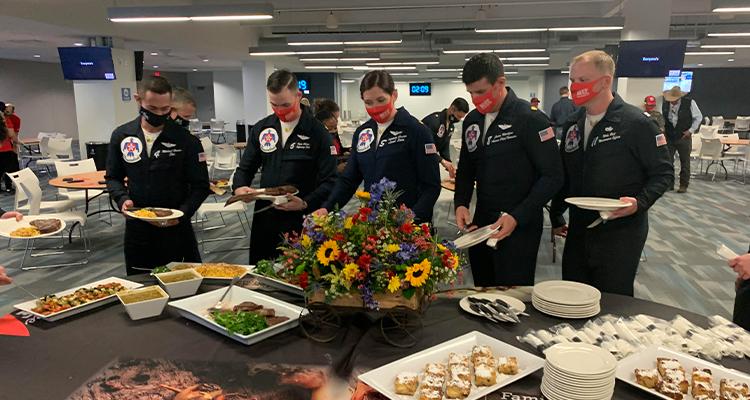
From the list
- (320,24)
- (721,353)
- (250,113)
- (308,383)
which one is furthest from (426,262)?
(250,113)

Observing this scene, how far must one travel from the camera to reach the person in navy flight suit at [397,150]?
8.38 feet

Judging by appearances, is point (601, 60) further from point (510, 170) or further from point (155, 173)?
point (155, 173)

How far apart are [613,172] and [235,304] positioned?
1827mm

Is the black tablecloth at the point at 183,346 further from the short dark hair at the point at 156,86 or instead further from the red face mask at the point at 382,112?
the short dark hair at the point at 156,86

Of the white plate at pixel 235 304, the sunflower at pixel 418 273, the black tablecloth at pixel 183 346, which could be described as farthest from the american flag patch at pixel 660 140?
the white plate at pixel 235 304

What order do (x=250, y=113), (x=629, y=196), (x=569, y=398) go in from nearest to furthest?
(x=569, y=398), (x=629, y=196), (x=250, y=113)

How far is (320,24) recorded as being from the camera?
509 inches

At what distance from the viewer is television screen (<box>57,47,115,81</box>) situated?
8.87 meters

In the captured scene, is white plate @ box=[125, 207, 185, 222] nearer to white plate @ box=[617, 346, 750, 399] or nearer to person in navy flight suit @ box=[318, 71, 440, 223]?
person in navy flight suit @ box=[318, 71, 440, 223]

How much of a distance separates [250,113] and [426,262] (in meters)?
15.2

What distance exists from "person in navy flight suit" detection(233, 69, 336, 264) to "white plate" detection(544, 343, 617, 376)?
176 cm

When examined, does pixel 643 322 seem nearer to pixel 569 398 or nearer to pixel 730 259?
pixel 730 259

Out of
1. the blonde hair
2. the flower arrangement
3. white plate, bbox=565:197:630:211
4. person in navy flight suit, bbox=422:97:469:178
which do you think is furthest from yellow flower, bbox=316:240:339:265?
person in navy flight suit, bbox=422:97:469:178

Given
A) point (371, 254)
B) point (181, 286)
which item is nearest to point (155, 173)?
point (181, 286)
